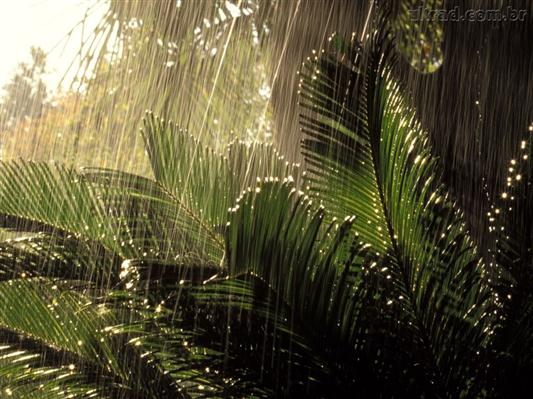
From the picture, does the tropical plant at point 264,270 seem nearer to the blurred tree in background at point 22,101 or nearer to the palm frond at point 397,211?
the palm frond at point 397,211

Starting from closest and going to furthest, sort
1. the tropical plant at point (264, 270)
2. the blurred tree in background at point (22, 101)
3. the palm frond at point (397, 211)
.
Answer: the tropical plant at point (264, 270)
the palm frond at point (397, 211)
the blurred tree in background at point (22, 101)

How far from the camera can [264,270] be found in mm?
2473

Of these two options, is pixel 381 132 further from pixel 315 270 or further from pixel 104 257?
pixel 104 257

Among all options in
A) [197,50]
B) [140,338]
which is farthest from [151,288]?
[197,50]

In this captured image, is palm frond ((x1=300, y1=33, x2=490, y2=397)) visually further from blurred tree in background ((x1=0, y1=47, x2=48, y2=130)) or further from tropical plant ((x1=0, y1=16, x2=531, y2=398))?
blurred tree in background ((x1=0, y1=47, x2=48, y2=130))

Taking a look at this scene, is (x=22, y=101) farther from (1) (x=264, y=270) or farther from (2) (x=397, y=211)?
(1) (x=264, y=270)

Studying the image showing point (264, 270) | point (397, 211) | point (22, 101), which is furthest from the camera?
point (22, 101)

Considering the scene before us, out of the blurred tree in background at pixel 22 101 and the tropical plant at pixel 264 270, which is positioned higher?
the blurred tree in background at pixel 22 101

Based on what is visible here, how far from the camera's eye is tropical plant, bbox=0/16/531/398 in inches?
100

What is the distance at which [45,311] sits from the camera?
10.7 ft

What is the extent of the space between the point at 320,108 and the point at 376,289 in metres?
0.67

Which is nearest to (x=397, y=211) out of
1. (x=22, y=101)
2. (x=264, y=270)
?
(x=264, y=270)

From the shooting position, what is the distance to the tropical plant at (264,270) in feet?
8.36

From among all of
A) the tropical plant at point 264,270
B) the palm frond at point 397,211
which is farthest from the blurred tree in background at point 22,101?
the palm frond at point 397,211
